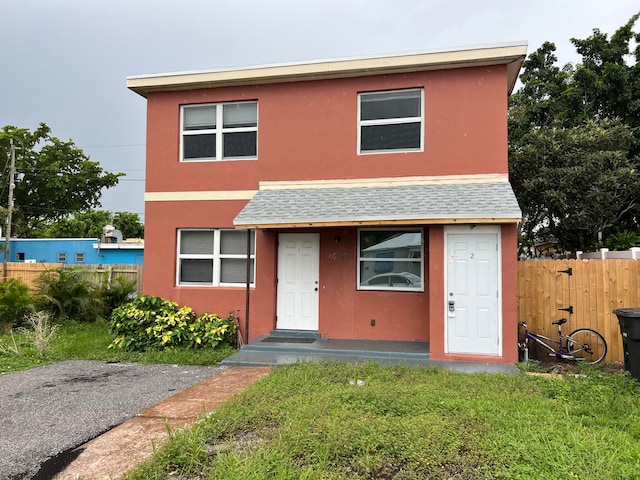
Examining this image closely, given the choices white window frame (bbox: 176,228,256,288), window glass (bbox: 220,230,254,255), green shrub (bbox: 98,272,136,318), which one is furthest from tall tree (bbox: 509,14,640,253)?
green shrub (bbox: 98,272,136,318)

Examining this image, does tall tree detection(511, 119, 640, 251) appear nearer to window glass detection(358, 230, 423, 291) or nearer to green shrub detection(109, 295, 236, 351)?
window glass detection(358, 230, 423, 291)

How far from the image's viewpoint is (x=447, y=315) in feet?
25.0

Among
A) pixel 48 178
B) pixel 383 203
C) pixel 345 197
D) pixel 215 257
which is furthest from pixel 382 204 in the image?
pixel 48 178

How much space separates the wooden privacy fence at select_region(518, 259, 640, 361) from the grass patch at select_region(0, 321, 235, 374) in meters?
6.24

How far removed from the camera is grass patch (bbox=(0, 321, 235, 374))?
26.7ft

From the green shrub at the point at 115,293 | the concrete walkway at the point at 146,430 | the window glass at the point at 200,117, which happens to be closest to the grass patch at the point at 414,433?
the concrete walkway at the point at 146,430

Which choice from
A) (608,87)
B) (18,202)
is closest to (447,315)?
(608,87)

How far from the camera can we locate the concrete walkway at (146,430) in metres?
3.84

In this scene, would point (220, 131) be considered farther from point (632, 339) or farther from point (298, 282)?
point (632, 339)

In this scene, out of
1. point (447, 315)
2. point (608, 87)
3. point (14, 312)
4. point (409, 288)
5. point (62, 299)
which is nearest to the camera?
point (447, 315)

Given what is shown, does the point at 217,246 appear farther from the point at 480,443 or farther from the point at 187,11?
the point at 187,11

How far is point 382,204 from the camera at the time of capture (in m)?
8.20

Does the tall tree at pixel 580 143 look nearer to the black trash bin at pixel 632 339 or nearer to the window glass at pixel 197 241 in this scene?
the black trash bin at pixel 632 339

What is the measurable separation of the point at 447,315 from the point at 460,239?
56.5 inches
